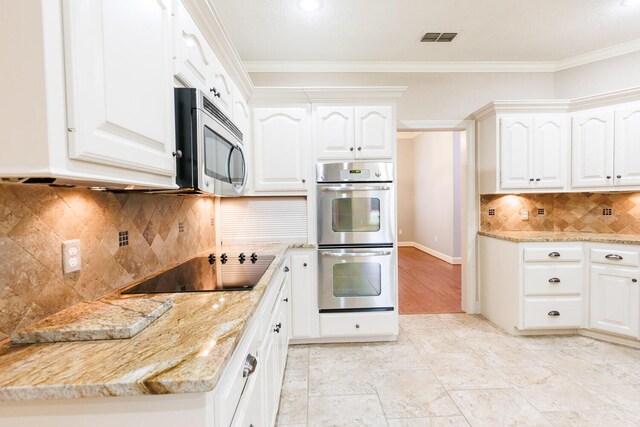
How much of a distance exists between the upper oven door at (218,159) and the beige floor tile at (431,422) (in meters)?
1.60

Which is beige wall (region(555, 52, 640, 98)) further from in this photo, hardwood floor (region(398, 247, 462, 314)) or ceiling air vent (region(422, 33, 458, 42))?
hardwood floor (region(398, 247, 462, 314))

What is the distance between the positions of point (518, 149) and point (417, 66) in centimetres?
129

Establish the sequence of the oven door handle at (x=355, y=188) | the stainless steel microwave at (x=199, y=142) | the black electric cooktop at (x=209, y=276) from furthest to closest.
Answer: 1. the oven door handle at (x=355, y=188)
2. the black electric cooktop at (x=209, y=276)
3. the stainless steel microwave at (x=199, y=142)

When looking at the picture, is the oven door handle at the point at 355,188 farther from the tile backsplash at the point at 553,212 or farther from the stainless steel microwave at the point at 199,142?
the tile backsplash at the point at 553,212

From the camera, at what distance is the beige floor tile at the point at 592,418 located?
1.68m

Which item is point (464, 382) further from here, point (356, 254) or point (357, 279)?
point (356, 254)

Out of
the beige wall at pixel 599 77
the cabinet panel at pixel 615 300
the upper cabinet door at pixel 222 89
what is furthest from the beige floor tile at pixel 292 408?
the beige wall at pixel 599 77

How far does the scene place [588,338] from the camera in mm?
2693

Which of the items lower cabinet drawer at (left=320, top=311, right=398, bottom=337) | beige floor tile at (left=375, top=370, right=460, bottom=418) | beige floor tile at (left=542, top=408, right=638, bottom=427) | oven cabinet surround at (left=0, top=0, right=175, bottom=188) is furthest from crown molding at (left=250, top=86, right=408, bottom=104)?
beige floor tile at (left=542, top=408, right=638, bottom=427)

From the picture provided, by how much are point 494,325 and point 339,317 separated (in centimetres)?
163

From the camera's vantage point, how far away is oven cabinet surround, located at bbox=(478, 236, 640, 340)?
253 centimetres

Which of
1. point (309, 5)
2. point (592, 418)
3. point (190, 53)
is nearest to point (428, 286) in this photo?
point (592, 418)

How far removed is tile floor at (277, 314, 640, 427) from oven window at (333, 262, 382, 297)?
1.53ft

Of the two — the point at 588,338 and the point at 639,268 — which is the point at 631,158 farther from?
the point at 588,338
